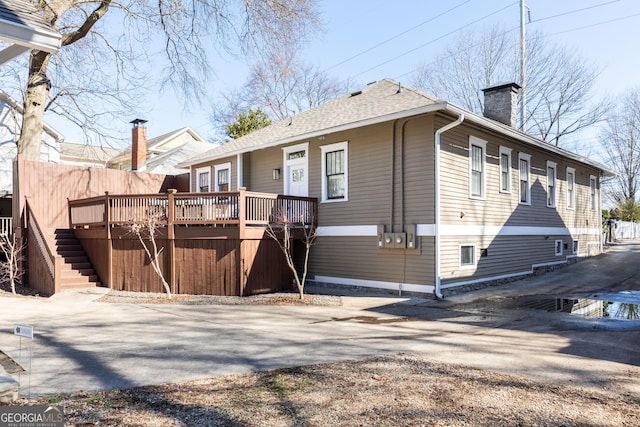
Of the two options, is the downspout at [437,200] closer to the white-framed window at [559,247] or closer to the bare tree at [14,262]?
the white-framed window at [559,247]

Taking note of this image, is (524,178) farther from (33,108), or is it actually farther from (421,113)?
(33,108)

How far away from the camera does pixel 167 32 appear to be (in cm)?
1580

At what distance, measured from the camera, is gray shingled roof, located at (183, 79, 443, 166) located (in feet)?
36.7

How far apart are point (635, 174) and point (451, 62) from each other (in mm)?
20649

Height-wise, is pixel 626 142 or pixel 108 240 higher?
pixel 626 142

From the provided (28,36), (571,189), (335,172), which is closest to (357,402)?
(28,36)

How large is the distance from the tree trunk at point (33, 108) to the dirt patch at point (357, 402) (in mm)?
14475

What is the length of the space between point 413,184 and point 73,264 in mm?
9957

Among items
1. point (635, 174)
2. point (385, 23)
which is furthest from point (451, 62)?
point (635, 174)

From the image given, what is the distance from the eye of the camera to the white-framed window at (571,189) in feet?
55.9

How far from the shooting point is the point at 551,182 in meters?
15.8

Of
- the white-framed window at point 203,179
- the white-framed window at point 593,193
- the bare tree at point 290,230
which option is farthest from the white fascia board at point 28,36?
the white-framed window at point 593,193

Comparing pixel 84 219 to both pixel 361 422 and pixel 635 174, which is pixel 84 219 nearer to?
pixel 361 422
